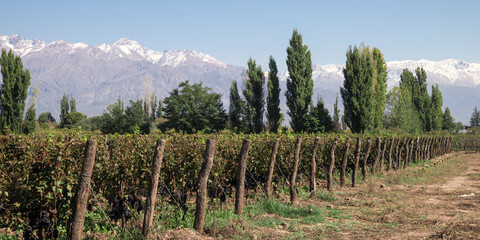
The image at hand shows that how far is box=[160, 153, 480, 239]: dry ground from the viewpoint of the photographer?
24.5ft

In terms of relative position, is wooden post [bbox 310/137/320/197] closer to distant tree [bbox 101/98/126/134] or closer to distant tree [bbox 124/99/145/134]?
distant tree [bbox 124/99/145/134]

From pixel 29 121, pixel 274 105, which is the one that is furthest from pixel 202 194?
pixel 274 105

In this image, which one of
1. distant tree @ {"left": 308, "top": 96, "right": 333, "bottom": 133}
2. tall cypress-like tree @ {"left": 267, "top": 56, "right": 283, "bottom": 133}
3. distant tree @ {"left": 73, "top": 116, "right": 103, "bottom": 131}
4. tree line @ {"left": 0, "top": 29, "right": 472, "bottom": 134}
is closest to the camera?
tree line @ {"left": 0, "top": 29, "right": 472, "bottom": 134}

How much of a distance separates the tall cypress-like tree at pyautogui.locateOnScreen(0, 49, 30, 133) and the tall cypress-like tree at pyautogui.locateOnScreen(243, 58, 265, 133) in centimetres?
2690

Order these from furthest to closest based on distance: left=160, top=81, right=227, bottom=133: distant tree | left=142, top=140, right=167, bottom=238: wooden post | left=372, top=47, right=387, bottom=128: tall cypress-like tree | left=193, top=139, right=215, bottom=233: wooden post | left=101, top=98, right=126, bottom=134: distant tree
A: left=160, top=81, right=227, bottom=133: distant tree
left=101, top=98, right=126, bottom=134: distant tree
left=372, top=47, right=387, bottom=128: tall cypress-like tree
left=193, top=139, right=215, bottom=233: wooden post
left=142, top=140, right=167, bottom=238: wooden post

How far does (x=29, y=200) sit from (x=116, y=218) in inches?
70.5

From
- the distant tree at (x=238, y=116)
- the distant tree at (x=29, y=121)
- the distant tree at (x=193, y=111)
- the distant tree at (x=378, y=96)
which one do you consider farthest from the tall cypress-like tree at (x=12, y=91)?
the distant tree at (x=378, y=96)

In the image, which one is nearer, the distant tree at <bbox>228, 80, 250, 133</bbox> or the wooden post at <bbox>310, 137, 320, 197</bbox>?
the wooden post at <bbox>310, 137, 320, 197</bbox>

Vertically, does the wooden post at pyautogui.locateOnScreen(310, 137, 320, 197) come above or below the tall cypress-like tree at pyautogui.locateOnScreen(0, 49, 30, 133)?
below

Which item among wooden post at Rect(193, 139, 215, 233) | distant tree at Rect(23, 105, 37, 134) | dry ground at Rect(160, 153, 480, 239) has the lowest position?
dry ground at Rect(160, 153, 480, 239)

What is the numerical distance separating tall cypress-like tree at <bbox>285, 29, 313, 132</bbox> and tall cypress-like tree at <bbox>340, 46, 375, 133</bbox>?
14.0 ft

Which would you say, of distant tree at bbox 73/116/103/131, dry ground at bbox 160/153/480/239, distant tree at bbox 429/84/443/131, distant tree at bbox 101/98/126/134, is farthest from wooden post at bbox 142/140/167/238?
distant tree at bbox 429/84/443/131

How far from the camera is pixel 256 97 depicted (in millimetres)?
54656

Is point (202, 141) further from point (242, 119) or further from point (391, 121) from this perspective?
point (391, 121)
